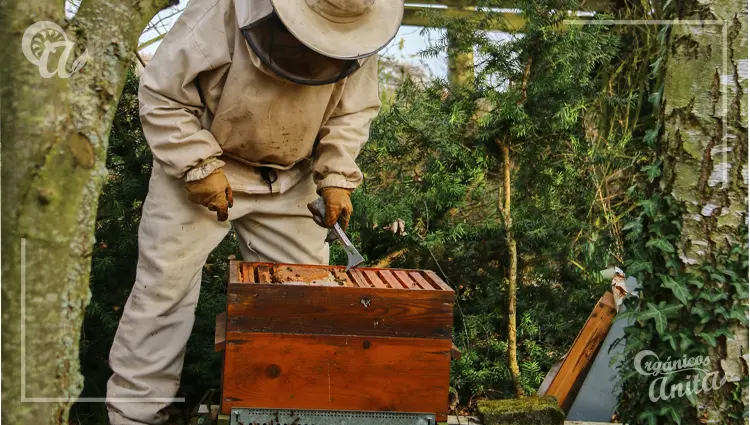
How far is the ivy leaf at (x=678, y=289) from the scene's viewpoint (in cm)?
267

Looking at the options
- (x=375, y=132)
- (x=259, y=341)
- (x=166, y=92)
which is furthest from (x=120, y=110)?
(x=259, y=341)

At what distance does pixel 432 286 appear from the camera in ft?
8.75

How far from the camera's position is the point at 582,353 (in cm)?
350

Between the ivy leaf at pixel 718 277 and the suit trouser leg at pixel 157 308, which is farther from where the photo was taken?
the suit trouser leg at pixel 157 308

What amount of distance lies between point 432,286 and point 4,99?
1.54 m

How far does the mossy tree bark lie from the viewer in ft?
5.25

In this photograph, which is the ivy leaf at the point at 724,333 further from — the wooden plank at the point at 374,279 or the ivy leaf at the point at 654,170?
the wooden plank at the point at 374,279

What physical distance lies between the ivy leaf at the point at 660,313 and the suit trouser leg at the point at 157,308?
67.1 inches

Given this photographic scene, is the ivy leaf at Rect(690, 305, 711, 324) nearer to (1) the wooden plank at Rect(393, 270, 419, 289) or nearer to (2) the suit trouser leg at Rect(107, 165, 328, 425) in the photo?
(1) the wooden plank at Rect(393, 270, 419, 289)

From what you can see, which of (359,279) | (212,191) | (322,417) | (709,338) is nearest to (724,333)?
(709,338)

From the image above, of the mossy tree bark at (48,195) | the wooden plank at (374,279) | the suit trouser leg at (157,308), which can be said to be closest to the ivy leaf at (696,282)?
the wooden plank at (374,279)
